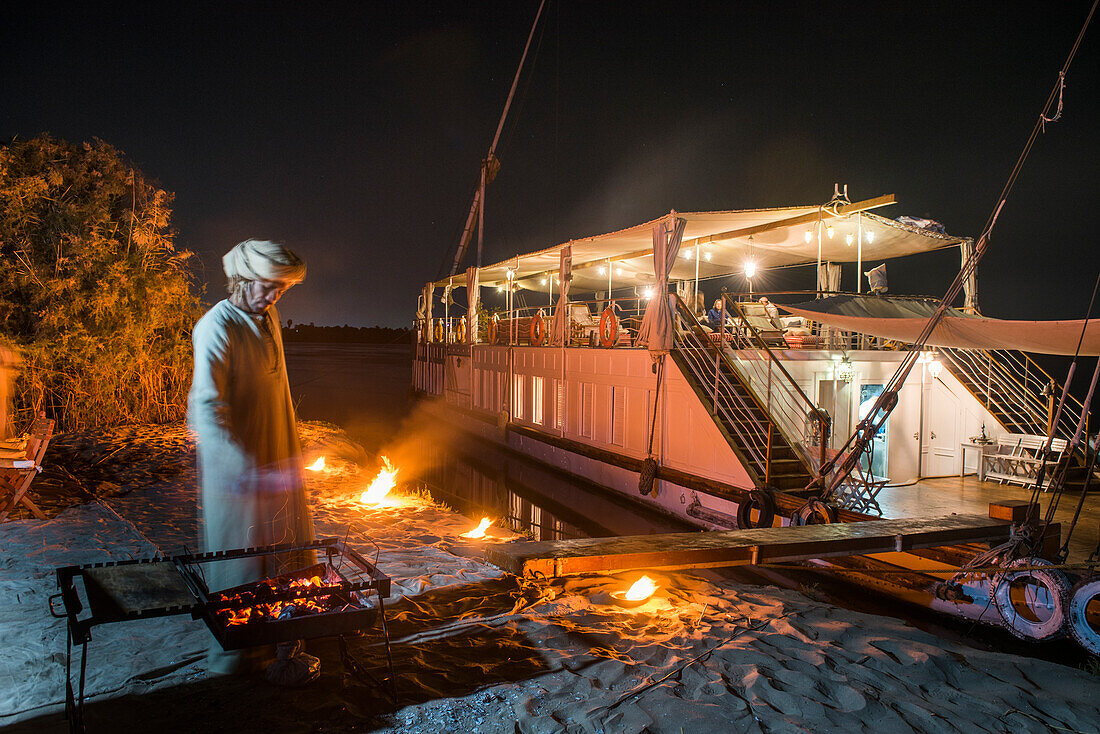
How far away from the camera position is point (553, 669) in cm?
438

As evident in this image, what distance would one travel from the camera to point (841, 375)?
1162cm

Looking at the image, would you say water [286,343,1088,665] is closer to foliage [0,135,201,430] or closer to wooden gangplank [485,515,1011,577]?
wooden gangplank [485,515,1011,577]

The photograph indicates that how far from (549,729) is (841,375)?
32.7ft

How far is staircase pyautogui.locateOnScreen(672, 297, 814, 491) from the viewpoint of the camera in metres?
9.73

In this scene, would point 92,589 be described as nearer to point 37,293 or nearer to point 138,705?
point 138,705

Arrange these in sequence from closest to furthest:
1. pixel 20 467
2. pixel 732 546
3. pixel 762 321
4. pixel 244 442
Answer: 1. pixel 244 442
2. pixel 732 546
3. pixel 20 467
4. pixel 762 321

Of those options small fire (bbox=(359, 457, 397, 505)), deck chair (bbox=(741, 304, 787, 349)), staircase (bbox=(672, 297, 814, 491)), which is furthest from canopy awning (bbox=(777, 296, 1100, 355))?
small fire (bbox=(359, 457, 397, 505))

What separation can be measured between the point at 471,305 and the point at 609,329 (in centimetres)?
986

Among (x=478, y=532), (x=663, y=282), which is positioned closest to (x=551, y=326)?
(x=663, y=282)

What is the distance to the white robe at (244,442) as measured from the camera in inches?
128

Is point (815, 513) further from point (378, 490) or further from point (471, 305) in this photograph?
point (471, 305)

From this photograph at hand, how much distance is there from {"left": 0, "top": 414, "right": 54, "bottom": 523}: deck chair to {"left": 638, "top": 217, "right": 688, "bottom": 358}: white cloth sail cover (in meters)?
9.45

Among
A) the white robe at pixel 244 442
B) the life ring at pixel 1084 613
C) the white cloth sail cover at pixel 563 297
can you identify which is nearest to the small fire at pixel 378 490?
the white cloth sail cover at pixel 563 297

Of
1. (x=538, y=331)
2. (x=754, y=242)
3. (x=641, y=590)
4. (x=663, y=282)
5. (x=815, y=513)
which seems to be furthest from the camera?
(x=538, y=331)
